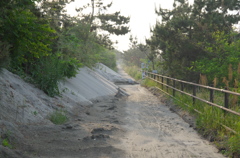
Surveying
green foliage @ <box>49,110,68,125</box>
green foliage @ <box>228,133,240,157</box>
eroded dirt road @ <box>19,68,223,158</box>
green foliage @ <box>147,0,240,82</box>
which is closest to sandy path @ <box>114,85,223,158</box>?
eroded dirt road @ <box>19,68,223,158</box>

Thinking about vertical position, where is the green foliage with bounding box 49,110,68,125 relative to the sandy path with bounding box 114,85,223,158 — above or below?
above

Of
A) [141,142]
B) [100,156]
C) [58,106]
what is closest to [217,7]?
[58,106]

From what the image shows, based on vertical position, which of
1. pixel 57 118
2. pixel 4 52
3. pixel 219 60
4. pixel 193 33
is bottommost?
pixel 57 118

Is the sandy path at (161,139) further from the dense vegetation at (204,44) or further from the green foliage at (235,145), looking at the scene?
the dense vegetation at (204,44)

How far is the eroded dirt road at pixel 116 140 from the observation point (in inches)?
244

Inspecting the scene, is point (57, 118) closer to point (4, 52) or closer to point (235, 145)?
point (4, 52)

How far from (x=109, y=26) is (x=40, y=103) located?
25.4 metres

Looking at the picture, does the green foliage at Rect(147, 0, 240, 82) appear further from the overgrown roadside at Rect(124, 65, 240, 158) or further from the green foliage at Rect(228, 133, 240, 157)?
the green foliage at Rect(228, 133, 240, 157)

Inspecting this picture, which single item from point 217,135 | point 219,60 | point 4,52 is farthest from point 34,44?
point 219,60

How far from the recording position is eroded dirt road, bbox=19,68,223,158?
20.3 feet

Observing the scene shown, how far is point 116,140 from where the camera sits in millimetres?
7340

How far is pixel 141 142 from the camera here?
724 centimetres

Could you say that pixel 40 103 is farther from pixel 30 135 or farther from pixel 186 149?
pixel 186 149

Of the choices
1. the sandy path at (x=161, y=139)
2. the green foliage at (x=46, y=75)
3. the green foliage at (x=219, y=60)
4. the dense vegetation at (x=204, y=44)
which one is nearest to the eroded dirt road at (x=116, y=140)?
the sandy path at (x=161, y=139)
